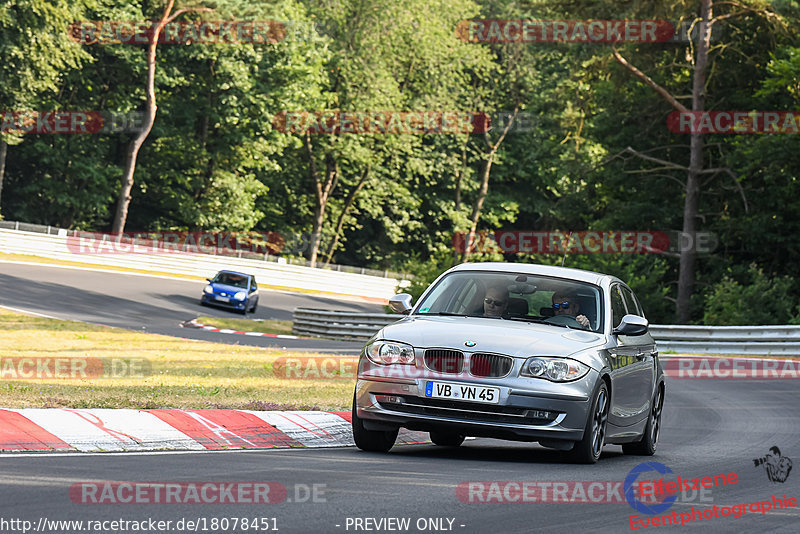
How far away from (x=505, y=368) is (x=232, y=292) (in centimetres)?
3372

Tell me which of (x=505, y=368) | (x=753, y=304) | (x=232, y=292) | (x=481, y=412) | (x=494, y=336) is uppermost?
(x=494, y=336)

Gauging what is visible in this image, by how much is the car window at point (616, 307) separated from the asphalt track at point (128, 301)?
16.4 metres

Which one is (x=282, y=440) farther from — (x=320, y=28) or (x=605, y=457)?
(x=320, y=28)

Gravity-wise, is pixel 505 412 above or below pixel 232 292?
above

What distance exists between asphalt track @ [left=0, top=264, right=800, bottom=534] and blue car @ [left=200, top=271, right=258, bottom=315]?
2964 centimetres

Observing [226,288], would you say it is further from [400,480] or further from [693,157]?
[400,480]

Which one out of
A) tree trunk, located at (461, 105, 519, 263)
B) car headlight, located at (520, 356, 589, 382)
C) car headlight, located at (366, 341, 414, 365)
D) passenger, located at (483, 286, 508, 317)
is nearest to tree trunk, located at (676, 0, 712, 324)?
passenger, located at (483, 286, 508, 317)

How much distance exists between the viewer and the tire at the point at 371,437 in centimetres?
969

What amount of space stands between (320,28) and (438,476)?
206 feet

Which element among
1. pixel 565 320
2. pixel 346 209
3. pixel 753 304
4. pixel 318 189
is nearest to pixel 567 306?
pixel 565 320

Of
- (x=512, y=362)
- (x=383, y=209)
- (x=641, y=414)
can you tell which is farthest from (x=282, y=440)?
(x=383, y=209)

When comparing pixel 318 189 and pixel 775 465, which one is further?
pixel 318 189

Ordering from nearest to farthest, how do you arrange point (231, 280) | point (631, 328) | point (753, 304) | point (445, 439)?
point (631, 328) → point (445, 439) → point (753, 304) → point (231, 280)

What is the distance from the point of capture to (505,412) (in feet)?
29.9
